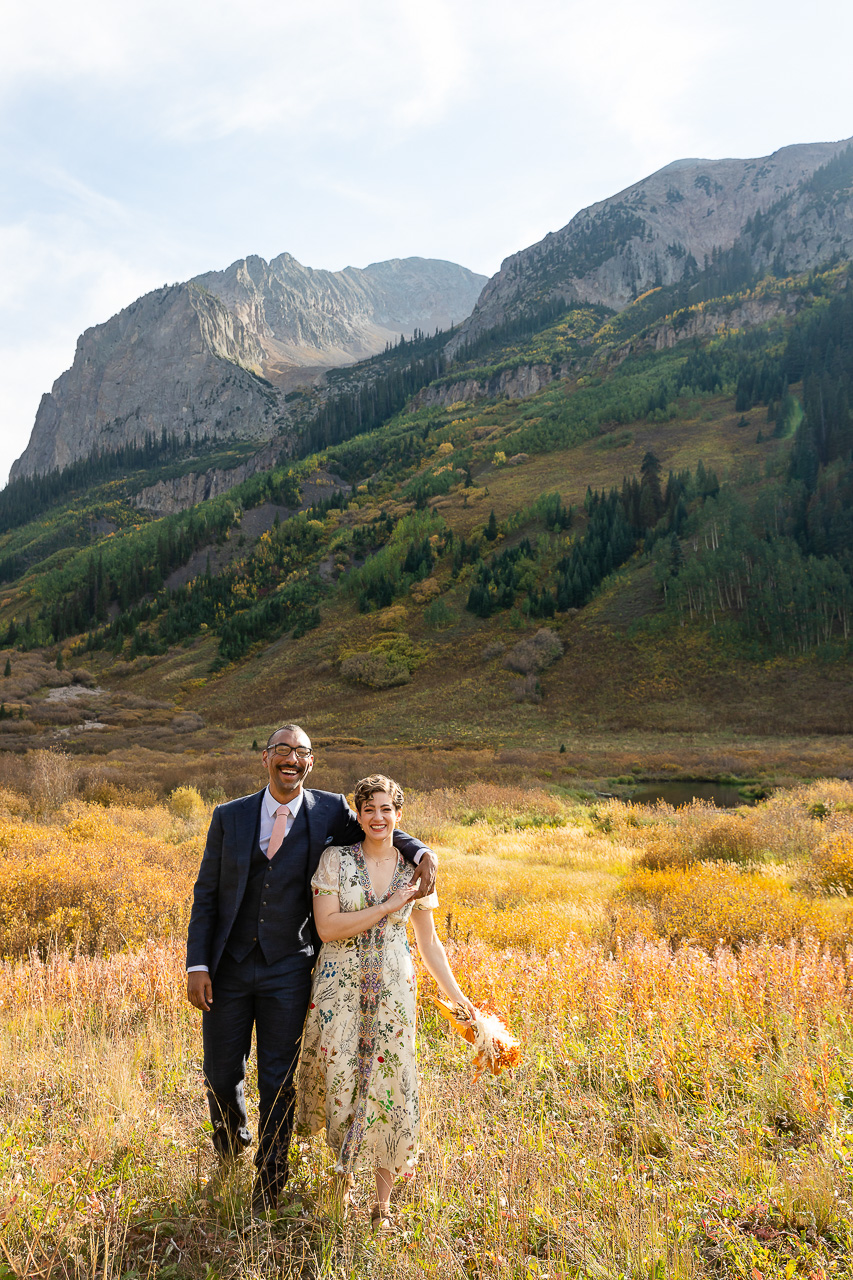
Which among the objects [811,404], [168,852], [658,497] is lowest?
[168,852]

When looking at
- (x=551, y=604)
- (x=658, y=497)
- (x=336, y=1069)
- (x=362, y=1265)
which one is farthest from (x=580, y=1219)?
(x=658, y=497)

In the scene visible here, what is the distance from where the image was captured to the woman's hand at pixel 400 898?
9.21ft

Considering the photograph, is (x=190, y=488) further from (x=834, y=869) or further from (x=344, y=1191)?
(x=344, y=1191)

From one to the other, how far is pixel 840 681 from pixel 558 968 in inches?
1776

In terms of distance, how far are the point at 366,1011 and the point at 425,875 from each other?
2.14ft

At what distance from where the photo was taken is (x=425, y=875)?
297 centimetres

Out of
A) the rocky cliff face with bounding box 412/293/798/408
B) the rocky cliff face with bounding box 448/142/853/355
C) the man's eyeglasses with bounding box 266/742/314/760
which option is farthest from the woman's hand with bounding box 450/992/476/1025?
the rocky cliff face with bounding box 448/142/853/355

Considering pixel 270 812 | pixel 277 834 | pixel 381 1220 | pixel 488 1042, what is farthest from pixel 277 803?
pixel 381 1220

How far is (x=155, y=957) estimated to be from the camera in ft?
18.2

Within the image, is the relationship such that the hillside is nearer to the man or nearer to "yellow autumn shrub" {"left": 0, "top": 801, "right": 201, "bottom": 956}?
"yellow autumn shrub" {"left": 0, "top": 801, "right": 201, "bottom": 956}

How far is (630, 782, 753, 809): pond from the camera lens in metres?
23.1

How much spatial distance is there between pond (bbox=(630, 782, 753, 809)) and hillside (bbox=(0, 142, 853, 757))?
3536 mm

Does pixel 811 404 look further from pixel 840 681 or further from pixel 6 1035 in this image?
pixel 6 1035

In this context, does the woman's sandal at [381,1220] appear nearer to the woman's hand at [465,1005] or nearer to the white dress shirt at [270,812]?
the woman's hand at [465,1005]
